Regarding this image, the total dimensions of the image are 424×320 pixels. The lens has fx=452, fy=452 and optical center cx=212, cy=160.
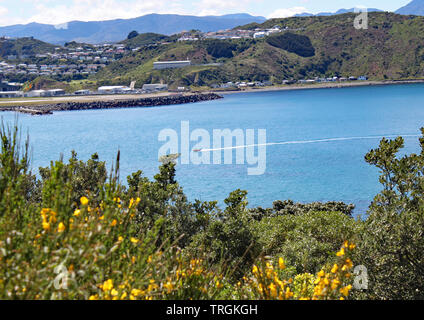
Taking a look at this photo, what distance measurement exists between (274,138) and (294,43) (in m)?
120

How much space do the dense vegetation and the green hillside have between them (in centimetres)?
12242

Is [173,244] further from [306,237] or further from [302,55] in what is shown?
[302,55]

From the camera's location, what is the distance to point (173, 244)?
14.4ft

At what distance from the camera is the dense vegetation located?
3518mm

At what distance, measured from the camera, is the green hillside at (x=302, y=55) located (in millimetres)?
141000

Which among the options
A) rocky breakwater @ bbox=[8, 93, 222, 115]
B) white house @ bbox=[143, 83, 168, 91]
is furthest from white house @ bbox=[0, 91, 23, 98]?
white house @ bbox=[143, 83, 168, 91]

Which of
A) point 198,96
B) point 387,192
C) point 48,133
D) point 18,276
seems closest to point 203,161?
point 48,133

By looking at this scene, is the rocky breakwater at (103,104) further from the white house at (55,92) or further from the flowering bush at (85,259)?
the flowering bush at (85,259)

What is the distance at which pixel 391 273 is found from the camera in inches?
324

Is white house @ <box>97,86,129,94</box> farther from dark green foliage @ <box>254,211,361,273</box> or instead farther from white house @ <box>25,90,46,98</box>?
dark green foliage @ <box>254,211,361,273</box>

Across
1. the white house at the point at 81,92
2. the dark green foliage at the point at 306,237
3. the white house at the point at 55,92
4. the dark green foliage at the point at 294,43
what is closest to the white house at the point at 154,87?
the white house at the point at 81,92

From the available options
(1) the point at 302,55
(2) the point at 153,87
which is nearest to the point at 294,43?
(1) the point at 302,55

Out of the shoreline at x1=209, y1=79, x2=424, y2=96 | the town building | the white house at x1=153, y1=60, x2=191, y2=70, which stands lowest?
the town building
